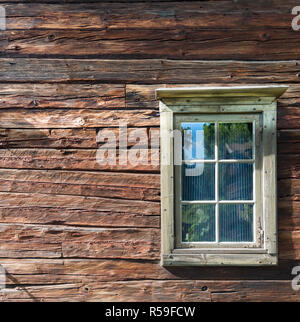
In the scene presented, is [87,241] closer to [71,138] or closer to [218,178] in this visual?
[71,138]

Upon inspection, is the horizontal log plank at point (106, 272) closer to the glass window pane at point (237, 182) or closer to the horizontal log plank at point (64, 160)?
the glass window pane at point (237, 182)

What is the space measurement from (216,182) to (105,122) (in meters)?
1.04

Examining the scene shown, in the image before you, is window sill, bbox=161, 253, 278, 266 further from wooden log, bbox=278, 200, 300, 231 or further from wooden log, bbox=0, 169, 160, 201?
wooden log, bbox=0, 169, 160, 201

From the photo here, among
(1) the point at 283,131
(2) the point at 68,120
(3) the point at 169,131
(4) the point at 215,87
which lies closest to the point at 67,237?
(2) the point at 68,120

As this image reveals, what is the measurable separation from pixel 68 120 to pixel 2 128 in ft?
1.83

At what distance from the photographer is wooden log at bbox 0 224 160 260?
2.58 m

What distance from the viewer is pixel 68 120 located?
2.60 metres

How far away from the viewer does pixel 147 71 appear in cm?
260

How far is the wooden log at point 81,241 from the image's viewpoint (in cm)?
258

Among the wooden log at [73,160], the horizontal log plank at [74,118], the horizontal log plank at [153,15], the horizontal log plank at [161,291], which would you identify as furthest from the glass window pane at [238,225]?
the horizontal log plank at [153,15]

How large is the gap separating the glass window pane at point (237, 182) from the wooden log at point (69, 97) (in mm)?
1051

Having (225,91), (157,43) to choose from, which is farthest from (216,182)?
(157,43)
